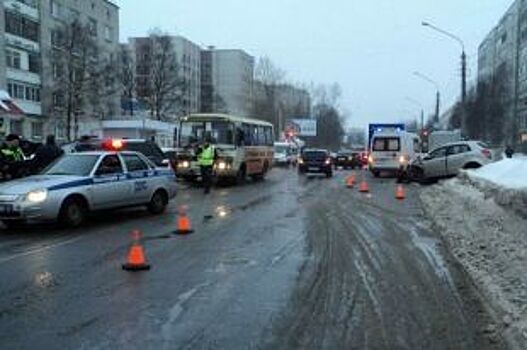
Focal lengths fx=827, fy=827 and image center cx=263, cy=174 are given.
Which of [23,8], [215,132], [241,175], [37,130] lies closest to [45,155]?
[215,132]

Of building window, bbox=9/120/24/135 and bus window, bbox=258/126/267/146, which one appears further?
building window, bbox=9/120/24/135

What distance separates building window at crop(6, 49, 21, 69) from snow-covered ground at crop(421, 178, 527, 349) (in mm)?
50414

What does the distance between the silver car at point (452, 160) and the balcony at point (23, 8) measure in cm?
4358

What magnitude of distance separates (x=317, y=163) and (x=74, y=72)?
33.4 meters

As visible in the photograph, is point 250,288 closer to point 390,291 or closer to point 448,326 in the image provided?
point 390,291

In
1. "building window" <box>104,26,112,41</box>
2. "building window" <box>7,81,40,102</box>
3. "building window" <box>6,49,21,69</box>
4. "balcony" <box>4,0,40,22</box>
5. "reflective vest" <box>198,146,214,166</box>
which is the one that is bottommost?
"reflective vest" <box>198,146,214,166</box>

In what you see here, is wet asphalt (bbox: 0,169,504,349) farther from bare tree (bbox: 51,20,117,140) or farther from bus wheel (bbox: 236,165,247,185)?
bare tree (bbox: 51,20,117,140)

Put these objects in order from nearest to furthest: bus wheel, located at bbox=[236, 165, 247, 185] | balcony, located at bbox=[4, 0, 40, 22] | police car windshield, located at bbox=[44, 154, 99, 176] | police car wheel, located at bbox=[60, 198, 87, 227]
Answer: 1. police car wheel, located at bbox=[60, 198, 87, 227]
2. police car windshield, located at bbox=[44, 154, 99, 176]
3. bus wheel, located at bbox=[236, 165, 247, 185]
4. balcony, located at bbox=[4, 0, 40, 22]

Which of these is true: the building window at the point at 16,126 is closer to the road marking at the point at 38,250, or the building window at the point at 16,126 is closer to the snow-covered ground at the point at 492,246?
the snow-covered ground at the point at 492,246

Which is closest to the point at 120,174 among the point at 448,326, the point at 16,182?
the point at 16,182

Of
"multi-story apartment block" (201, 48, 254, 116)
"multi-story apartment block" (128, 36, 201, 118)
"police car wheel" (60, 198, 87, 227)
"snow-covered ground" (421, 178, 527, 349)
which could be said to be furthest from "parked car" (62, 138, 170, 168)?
"multi-story apartment block" (201, 48, 254, 116)

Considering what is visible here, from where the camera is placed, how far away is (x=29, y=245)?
1363cm

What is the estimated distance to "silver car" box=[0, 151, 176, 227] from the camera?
1516 centimetres

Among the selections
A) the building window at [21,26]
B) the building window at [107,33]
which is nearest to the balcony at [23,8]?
the building window at [21,26]
